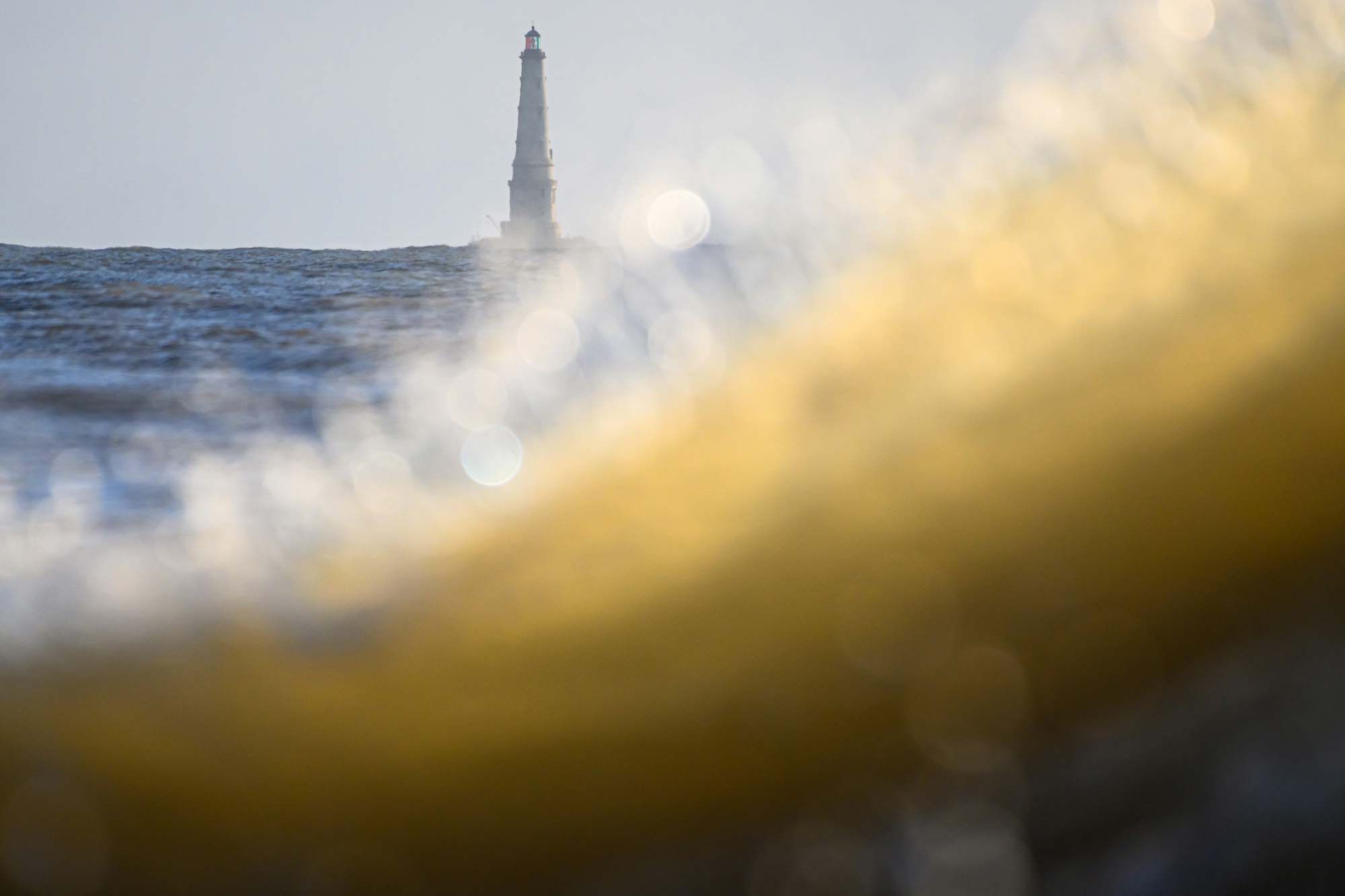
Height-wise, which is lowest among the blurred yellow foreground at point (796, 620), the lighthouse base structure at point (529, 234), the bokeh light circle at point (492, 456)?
the blurred yellow foreground at point (796, 620)

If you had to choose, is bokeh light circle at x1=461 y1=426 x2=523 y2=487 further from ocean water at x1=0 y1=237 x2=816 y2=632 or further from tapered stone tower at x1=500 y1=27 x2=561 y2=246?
tapered stone tower at x1=500 y1=27 x2=561 y2=246

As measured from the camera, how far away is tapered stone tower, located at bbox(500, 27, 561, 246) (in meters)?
43.3

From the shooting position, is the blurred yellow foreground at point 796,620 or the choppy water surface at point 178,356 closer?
the blurred yellow foreground at point 796,620

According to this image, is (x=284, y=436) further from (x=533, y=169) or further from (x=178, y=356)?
(x=533, y=169)

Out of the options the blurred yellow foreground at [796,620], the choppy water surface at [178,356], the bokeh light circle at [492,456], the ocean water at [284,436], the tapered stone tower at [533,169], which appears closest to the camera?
the blurred yellow foreground at [796,620]

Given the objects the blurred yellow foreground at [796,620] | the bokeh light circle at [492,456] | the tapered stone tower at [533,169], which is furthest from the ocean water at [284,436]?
the tapered stone tower at [533,169]

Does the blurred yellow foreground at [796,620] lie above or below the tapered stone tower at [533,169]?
below

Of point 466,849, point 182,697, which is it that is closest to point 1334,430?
point 466,849

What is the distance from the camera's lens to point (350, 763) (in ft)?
2.35

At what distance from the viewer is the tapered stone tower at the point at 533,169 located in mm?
43312

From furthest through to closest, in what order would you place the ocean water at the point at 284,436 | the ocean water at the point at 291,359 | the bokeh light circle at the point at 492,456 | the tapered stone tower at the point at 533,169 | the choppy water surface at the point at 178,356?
the tapered stone tower at the point at 533,169, the choppy water surface at the point at 178,356, the ocean water at the point at 291,359, the bokeh light circle at the point at 492,456, the ocean water at the point at 284,436

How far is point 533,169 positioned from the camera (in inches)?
1767

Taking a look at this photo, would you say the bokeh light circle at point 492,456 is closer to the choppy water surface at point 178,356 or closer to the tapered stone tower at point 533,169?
the choppy water surface at point 178,356

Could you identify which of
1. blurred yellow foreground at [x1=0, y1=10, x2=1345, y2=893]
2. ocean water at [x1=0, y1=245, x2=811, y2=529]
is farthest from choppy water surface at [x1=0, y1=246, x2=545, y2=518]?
blurred yellow foreground at [x1=0, y1=10, x2=1345, y2=893]
